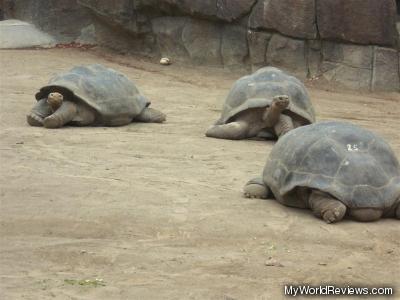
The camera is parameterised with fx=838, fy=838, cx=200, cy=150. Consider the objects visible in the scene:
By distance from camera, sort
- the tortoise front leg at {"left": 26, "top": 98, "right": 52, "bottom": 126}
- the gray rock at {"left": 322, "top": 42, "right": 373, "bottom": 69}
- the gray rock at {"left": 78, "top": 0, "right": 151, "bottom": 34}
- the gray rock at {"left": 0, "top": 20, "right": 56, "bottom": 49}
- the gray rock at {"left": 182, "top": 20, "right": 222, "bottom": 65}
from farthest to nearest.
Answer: the gray rock at {"left": 0, "top": 20, "right": 56, "bottom": 49} → the gray rock at {"left": 78, "top": 0, "right": 151, "bottom": 34} → the gray rock at {"left": 182, "top": 20, "right": 222, "bottom": 65} → the gray rock at {"left": 322, "top": 42, "right": 373, "bottom": 69} → the tortoise front leg at {"left": 26, "top": 98, "right": 52, "bottom": 126}

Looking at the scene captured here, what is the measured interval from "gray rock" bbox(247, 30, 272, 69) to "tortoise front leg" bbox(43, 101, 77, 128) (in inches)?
199

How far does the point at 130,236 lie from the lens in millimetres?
4531

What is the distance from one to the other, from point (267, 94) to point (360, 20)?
14.2ft

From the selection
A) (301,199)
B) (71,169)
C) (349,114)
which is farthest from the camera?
(349,114)

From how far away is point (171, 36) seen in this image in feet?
46.0

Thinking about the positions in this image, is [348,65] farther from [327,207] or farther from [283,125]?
[327,207]

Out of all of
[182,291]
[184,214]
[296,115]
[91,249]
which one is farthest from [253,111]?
[182,291]

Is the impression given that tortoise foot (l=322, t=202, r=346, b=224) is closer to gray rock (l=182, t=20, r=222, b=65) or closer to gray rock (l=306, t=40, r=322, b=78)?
gray rock (l=306, t=40, r=322, b=78)

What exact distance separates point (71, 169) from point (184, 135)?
2.28m

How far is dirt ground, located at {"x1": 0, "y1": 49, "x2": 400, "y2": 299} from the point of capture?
382 centimetres

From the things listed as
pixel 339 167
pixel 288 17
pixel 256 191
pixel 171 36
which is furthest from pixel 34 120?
pixel 171 36

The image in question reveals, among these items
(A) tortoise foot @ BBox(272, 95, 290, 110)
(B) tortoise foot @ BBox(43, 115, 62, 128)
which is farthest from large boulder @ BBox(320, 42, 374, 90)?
(B) tortoise foot @ BBox(43, 115, 62, 128)

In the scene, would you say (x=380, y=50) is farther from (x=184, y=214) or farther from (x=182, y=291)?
(x=182, y=291)

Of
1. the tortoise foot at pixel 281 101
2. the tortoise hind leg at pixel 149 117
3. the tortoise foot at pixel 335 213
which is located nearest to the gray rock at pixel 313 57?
the tortoise hind leg at pixel 149 117
